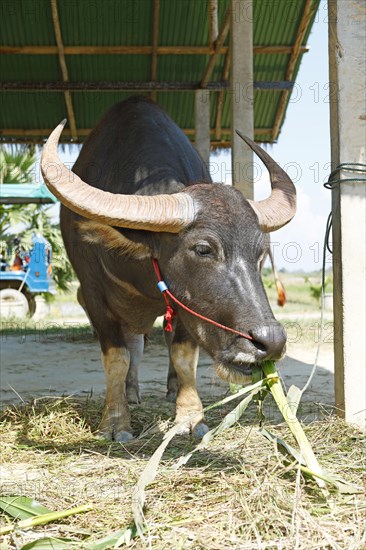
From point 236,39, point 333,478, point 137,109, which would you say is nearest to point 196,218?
point 333,478

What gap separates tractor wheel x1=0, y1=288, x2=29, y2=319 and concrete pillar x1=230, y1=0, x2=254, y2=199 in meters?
8.34

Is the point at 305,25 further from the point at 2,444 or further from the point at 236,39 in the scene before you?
the point at 2,444

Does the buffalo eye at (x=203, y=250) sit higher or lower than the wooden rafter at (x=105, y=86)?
lower

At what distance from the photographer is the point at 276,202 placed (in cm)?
384

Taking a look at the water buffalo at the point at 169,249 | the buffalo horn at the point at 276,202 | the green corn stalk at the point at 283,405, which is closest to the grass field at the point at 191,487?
the green corn stalk at the point at 283,405

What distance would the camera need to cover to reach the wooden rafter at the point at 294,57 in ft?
30.0

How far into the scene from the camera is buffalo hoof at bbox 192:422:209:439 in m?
4.27

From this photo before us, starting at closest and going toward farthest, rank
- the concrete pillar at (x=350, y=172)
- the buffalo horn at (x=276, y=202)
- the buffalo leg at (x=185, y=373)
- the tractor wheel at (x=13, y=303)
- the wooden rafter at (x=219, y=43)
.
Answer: the buffalo horn at (x=276, y=202) < the concrete pillar at (x=350, y=172) < the buffalo leg at (x=185, y=373) < the wooden rafter at (x=219, y=43) < the tractor wheel at (x=13, y=303)

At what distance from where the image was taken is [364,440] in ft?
12.5

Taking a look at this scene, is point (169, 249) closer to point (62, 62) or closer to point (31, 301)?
point (62, 62)

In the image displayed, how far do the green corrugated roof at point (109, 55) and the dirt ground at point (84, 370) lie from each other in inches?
126

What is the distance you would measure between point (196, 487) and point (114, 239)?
1301 mm

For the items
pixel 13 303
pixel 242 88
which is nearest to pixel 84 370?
pixel 242 88

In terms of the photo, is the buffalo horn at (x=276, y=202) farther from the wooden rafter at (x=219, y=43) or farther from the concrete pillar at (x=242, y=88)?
the wooden rafter at (x=219, y=43)
